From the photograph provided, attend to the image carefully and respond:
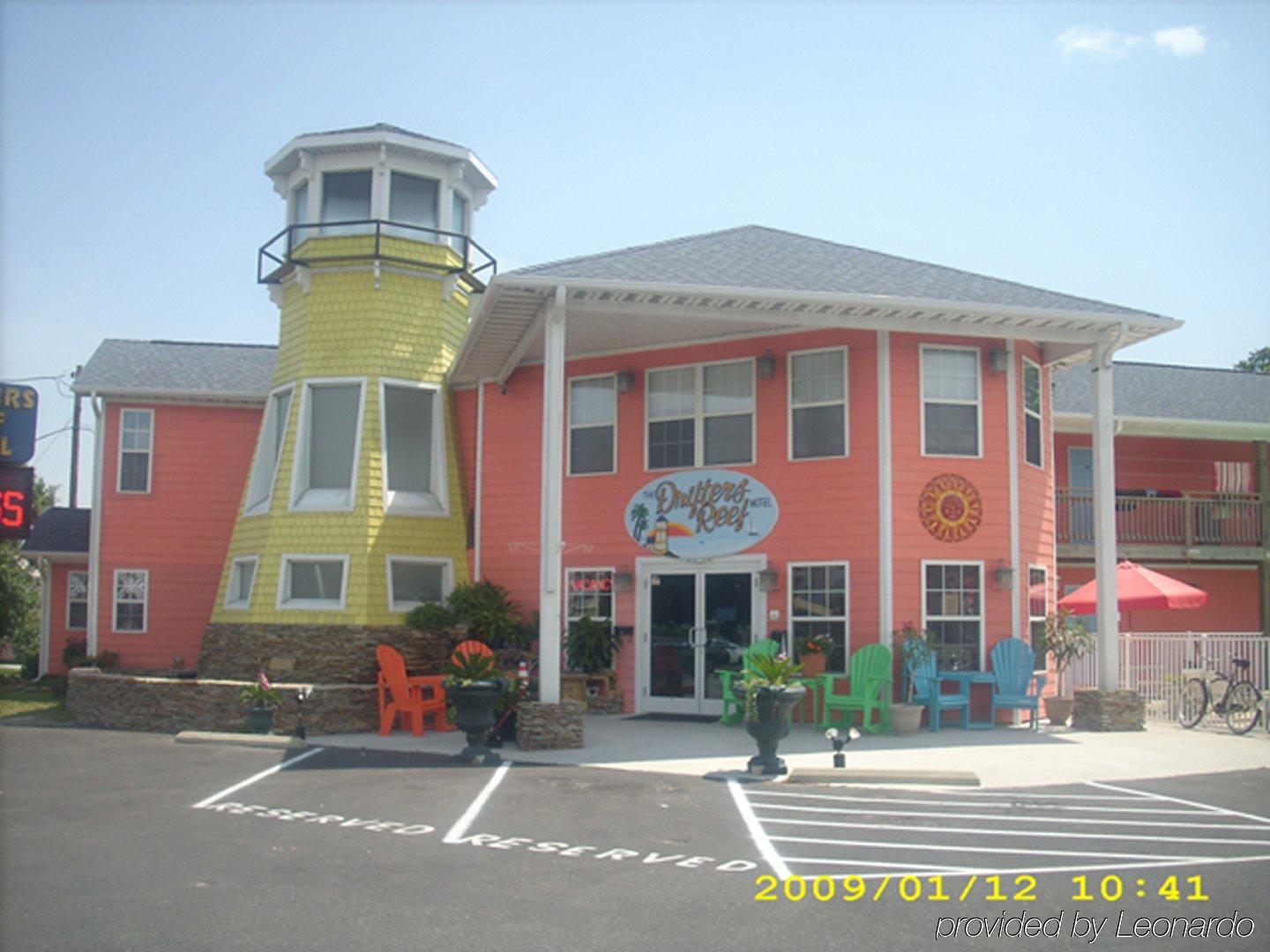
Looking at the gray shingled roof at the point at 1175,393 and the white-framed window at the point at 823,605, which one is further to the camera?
the gray shingled roof at the point at 1175,393

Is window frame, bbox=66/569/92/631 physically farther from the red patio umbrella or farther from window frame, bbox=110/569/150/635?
the red patio umbrella

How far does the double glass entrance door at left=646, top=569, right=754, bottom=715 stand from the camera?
15.8 metres

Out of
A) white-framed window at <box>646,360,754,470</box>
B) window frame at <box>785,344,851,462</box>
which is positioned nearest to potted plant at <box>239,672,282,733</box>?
white-framed window at <box>646,360,754,470</box>

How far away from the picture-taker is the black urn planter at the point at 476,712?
1166 cm

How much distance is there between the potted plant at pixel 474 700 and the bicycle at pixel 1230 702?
30.9 feet

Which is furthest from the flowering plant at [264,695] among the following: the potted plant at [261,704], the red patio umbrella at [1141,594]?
the red patio umbrella at [1141,594]

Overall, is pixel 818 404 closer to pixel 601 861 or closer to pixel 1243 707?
pixel 1243 707

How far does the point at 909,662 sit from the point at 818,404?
3532 mm

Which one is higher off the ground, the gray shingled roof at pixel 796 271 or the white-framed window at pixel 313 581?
the gray shingled roof at pixel 796 271

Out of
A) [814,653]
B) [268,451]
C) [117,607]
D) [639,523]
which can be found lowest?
[814,653]

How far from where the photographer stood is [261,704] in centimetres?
1398

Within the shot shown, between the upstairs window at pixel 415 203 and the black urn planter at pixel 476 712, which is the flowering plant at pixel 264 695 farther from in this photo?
the upstairs window at pixel 415 203

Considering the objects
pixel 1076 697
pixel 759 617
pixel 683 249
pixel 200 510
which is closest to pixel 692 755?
pixel 759 617

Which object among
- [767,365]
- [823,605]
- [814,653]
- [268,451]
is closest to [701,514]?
[823,605]
